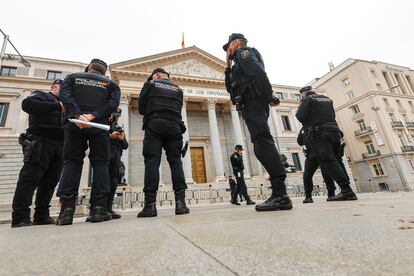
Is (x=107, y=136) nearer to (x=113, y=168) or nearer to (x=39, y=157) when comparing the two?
(x=39, y=157)

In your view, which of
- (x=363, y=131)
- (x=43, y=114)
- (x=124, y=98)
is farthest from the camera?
(x=363, y=131)

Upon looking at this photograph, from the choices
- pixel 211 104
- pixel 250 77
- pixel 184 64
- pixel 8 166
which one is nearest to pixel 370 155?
pixel 211 104

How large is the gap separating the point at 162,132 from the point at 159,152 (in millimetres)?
278

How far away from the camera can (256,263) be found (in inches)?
21.3

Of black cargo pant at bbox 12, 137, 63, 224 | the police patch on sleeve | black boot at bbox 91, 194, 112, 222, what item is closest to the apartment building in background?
the police patch on sleeve

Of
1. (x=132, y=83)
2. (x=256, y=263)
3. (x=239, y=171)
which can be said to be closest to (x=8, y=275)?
(x=256, y=263)

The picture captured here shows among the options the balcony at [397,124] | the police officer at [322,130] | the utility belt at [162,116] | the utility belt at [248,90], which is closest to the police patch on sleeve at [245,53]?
the utility belt at [248,90]

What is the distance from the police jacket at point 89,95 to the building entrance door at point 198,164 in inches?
646

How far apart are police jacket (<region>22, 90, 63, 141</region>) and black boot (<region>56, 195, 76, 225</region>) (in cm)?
121

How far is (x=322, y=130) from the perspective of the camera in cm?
342

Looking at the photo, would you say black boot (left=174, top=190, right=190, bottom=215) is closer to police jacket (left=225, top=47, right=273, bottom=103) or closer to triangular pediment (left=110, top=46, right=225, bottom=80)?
police jacket (left=225, top=47, right=273, bottom=103)

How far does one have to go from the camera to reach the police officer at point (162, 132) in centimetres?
279

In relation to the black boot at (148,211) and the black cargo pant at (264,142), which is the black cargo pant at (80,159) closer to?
the black boot at (148,211)

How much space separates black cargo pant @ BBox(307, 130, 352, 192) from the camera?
3.11 meters
